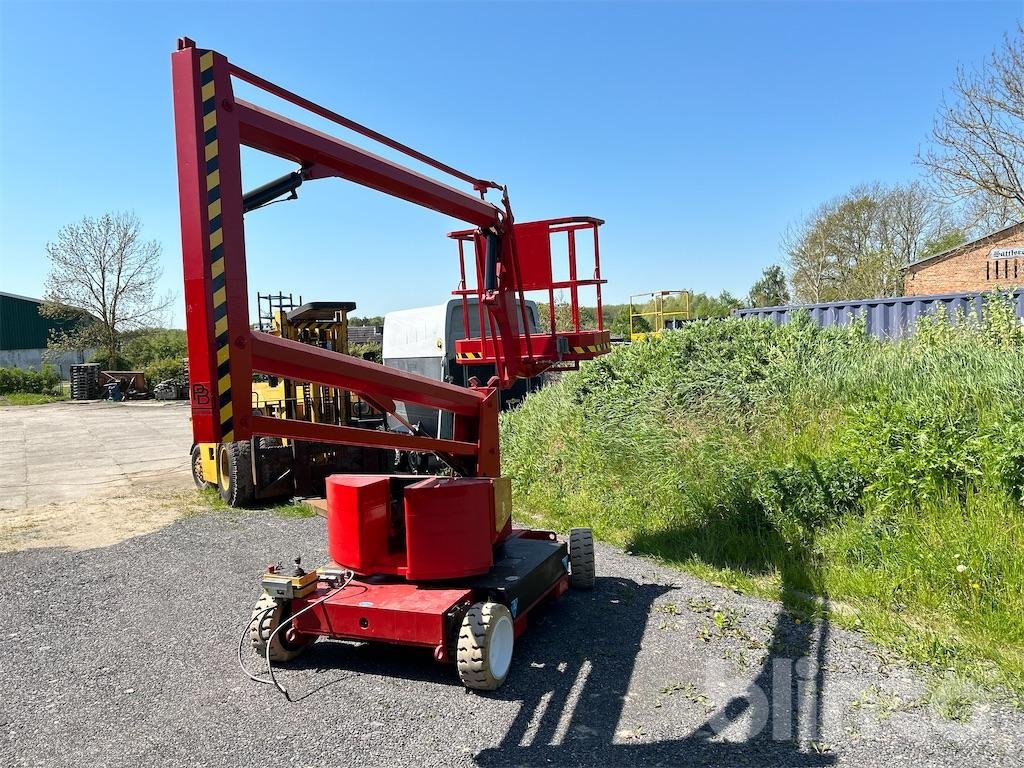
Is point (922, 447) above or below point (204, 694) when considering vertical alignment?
above

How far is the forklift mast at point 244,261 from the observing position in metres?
3.36

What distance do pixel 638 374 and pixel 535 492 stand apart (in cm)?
234

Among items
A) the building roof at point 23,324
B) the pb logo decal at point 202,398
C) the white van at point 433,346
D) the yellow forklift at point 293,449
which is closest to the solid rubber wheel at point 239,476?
the yellow forklift at point 293,449

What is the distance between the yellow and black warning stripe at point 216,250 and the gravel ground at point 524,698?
1.77 metres

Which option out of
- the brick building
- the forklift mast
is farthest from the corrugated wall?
the brick building

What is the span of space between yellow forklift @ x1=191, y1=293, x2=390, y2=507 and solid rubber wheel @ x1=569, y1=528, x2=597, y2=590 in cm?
494

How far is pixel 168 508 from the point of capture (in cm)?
→ 1027

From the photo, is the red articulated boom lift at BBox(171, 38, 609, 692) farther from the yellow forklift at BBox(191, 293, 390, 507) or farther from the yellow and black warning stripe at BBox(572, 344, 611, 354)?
the yellow forklift at BBox(191, 293, 390, 507)

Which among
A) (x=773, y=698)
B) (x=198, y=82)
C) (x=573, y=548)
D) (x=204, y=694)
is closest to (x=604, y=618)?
(x=573, y=548)

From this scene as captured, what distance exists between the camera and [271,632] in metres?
4.66

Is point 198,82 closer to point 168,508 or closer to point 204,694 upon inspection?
point 204,694

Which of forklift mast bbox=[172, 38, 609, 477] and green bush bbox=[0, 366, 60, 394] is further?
green bush bbox=[0, 366, 60, 394]

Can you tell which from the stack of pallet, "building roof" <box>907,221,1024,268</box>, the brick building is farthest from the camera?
the stack of pallet

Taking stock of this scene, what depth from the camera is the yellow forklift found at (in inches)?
396
